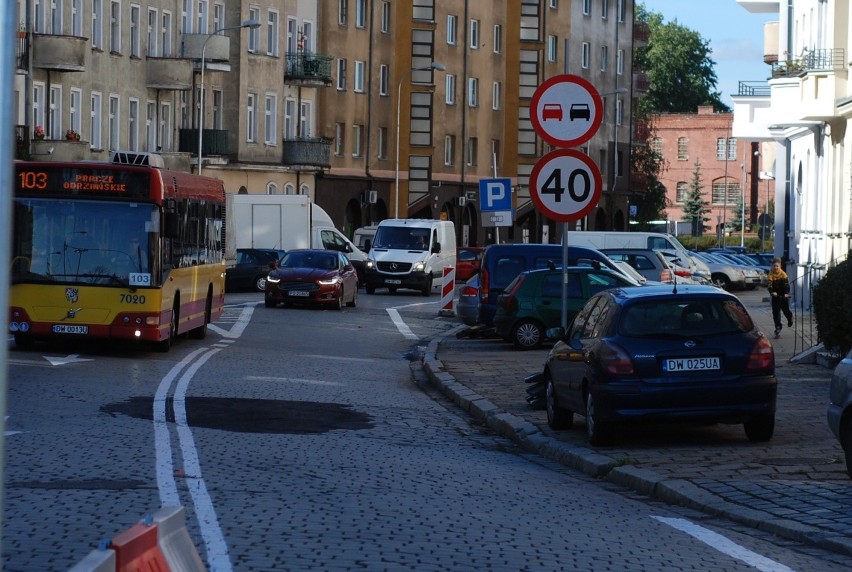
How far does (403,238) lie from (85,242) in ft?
99.5

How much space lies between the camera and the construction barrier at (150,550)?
4.58 meters

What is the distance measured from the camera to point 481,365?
24.8 meters

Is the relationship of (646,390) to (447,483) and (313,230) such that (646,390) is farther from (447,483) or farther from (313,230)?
(313,230)

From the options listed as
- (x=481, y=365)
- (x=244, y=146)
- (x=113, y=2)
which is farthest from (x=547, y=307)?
(x=244, y=146)

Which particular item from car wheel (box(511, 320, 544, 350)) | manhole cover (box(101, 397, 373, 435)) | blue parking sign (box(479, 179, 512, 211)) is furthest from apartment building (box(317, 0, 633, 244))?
manhole cover (box(101, 397, 373, 435))

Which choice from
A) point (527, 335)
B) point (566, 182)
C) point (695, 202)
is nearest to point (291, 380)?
point (566, 182)

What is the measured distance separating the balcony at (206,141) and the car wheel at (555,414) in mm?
49332

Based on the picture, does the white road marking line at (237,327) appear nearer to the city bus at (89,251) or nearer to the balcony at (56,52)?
the city bus at (89,251)

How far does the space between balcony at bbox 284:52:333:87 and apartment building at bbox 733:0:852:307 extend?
2843cm

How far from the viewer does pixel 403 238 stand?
54.3 metres

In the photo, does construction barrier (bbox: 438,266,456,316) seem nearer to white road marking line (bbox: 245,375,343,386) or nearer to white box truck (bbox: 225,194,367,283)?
white box truck (bbox: 225,194,367,283)

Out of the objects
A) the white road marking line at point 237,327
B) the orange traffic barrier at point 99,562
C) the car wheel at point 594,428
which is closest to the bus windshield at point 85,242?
the white road marking line at point 237,327

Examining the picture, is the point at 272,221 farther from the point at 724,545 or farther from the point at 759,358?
the point at 724,545

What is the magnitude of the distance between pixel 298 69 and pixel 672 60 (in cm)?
7599
